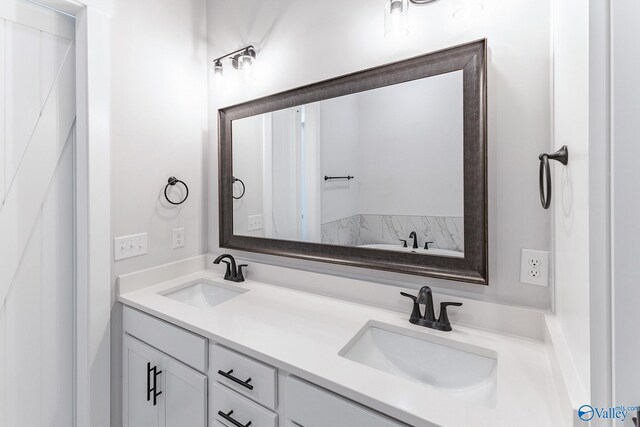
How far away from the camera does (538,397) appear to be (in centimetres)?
73

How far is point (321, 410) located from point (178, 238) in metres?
1.33

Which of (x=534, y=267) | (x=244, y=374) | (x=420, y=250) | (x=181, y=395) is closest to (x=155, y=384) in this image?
(x=181, y=395)

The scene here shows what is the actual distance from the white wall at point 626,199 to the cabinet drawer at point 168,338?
3.76 feet

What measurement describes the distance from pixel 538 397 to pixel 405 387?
0.33m

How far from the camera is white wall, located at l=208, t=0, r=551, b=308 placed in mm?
970

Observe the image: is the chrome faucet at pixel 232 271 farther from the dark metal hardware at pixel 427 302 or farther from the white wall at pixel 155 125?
the dark metal hardware at pixel 427 302

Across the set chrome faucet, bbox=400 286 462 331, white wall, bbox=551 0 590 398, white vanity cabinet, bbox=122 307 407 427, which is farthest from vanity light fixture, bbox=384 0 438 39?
white vanity cabinet, bbox=122 307 407 427

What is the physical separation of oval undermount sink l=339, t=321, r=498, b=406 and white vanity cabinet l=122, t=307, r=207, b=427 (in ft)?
2.07

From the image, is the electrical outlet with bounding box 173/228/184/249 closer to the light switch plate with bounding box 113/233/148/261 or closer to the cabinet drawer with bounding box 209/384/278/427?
the light switch plate with bounding box 113/233/148/261

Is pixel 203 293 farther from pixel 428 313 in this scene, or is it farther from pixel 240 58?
pixel 240 58

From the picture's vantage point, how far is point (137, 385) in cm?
138

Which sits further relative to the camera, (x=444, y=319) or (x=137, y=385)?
(x=137, y=385)

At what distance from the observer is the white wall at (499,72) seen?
3.18ft

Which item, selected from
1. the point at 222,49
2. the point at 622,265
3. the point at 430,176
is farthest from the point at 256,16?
the point at 622,265
